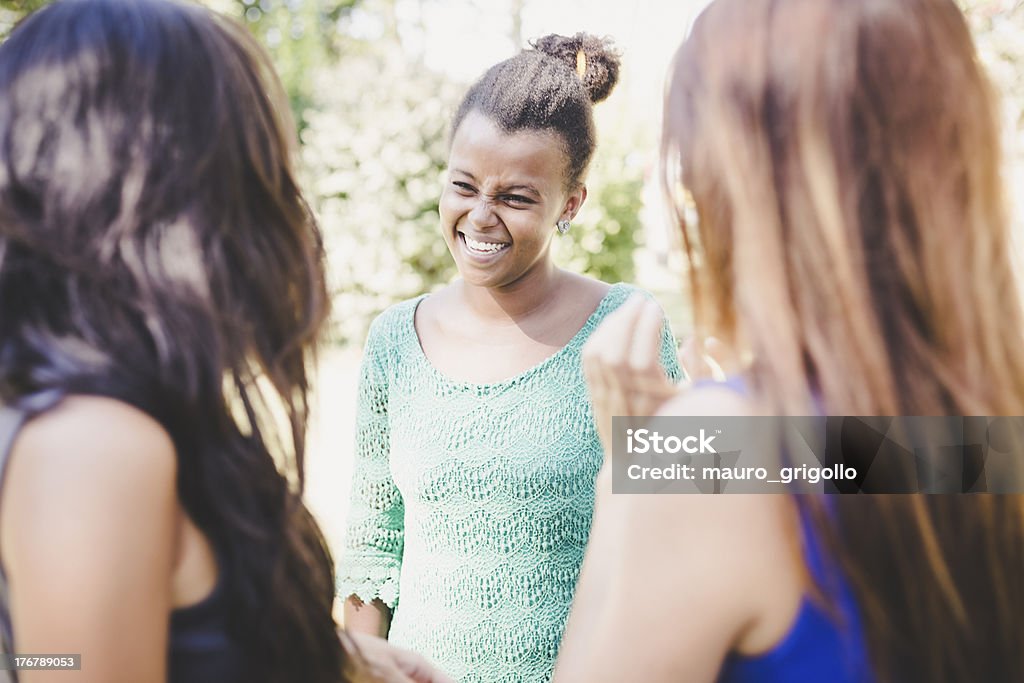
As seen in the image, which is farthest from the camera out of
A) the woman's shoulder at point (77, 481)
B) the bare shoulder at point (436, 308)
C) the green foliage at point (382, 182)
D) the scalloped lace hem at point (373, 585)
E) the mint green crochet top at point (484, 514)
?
the green foliage at point (382, 182)

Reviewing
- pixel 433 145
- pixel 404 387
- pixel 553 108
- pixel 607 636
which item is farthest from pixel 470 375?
pixel 433 145

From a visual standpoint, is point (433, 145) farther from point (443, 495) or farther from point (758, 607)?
point (758, 607)

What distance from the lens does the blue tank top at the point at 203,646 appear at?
→ 1006 mm

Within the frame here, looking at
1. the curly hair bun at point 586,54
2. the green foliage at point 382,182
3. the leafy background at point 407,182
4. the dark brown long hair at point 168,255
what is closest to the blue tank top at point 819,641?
the dark brown long hair at point 168,255

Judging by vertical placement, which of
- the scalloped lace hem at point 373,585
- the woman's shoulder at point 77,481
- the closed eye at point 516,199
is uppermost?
the closed eye at point 516,199

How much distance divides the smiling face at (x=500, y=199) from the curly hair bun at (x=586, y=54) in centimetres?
23

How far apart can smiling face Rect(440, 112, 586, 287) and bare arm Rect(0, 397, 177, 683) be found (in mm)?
1247

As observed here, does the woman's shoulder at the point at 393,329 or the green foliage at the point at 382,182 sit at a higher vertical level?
the green foliage at the point at 382,182

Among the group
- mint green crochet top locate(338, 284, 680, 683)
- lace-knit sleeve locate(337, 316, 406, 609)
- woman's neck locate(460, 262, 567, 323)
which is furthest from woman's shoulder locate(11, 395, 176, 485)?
woman's neck locate(460, 262, 567, 323)

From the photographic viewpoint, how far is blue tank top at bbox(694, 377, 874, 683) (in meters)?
0.94

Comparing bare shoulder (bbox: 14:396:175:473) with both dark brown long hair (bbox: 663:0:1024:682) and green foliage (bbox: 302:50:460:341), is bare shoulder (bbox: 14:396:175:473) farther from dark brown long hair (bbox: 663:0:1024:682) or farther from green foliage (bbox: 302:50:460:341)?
green foliage (bbox: 302:50:460:341)

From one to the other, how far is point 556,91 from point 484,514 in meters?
0.99

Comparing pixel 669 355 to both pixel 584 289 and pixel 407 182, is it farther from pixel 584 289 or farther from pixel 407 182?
pixel 407 182

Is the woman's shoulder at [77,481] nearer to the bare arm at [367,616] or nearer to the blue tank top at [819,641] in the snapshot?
the blue tank top at [819,641]
